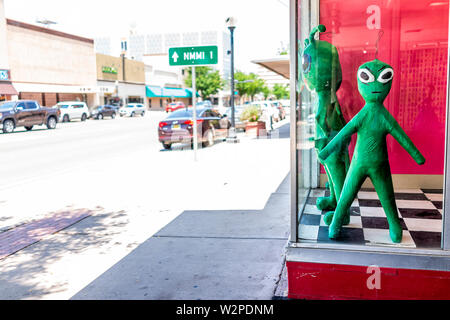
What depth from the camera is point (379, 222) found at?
417cm

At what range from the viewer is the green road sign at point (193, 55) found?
36.0ft

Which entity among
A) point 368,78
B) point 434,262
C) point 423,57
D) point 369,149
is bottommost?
point 434,262

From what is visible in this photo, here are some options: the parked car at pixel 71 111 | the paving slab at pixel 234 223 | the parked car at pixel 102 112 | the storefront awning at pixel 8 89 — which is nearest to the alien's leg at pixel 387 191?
the paving slab at pixel 234 223

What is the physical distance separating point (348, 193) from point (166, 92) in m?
66.2

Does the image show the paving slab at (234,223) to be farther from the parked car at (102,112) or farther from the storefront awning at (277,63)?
the parked car at (102,112)

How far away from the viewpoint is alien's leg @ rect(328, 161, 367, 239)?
3.62 m

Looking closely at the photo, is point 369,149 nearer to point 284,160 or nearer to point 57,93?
point 284,160

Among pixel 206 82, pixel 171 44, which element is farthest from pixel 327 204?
pixel 171 44

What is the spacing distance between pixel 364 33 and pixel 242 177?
4.33m

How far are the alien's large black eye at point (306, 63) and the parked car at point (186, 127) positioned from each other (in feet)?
33.8

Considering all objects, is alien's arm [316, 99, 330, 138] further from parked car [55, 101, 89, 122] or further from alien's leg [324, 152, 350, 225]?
parked car [55, 101, 89, 122]

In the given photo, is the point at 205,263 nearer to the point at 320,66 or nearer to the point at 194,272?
the point at 194,272

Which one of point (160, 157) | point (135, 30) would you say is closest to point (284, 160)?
point (160, 157)

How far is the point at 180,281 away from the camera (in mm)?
4004
